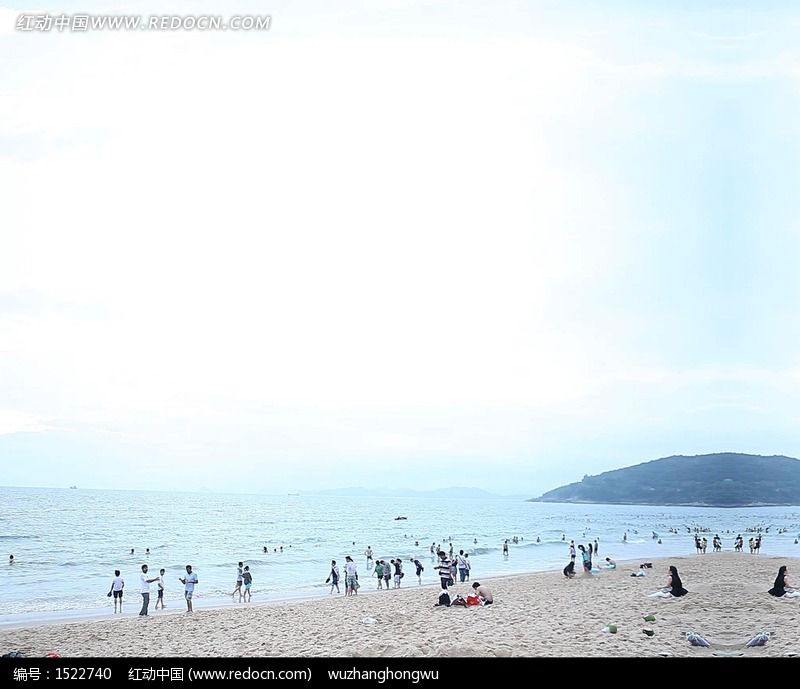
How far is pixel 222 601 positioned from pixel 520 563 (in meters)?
9.79

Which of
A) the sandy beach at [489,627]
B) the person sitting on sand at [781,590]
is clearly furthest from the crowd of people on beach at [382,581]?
the sandy beach at [489,627]

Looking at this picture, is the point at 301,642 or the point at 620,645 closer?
the point at 620,645

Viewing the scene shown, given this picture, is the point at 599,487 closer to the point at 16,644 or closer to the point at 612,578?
the point at 612,578

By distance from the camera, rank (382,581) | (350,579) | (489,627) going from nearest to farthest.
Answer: (489,627), (350,579), (382,581)

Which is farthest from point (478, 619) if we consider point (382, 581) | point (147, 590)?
point (382, 581)

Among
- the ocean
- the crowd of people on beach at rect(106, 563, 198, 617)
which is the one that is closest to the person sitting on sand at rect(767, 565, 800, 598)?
the ocean

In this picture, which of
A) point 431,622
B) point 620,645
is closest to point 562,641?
point 620,645

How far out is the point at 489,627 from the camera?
6633mm

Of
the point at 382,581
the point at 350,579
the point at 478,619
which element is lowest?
the point at 382,581

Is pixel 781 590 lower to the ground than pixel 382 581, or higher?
higher

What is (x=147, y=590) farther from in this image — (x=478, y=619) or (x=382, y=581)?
(x=382, y=581)

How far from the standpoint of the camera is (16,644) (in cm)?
658

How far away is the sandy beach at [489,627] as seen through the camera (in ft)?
17.3

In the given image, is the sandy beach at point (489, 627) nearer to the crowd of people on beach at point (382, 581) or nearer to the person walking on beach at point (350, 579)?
the crowd of people on beach at point (382, 581)
